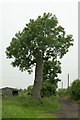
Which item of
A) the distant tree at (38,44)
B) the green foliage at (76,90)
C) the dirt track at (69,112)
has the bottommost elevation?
the dirt track at (69,112)

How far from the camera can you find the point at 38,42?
Answer: 36.5 metres

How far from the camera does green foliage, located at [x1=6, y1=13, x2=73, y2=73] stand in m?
36.4

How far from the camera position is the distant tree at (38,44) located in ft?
119

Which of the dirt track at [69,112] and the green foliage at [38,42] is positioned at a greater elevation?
the green foliage at [38,42]

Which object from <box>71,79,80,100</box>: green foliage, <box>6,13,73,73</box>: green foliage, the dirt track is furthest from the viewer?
<box>71,79,80,100</box>: green foliage

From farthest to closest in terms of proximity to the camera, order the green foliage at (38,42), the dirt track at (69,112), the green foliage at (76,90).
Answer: the green foliage at (76,90), the green foliage at (38,42), the dirt track at (69,112)

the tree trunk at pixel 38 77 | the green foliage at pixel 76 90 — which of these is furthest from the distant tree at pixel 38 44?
the green foliage at pixel 76 90

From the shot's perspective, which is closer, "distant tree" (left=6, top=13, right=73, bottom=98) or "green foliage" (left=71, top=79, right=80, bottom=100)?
"distant tree" (left=6, top=13, right=73, bottom=98)

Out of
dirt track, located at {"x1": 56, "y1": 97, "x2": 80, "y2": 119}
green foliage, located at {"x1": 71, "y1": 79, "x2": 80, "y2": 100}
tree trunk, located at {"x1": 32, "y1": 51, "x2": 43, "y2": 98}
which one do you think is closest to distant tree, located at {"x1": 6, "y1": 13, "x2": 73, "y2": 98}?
tree trunk, located at {"x1": 32, "y1": 51, "x2": 43, "y2": 98}

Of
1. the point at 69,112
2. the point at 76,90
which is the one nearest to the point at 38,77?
the point at 69,112

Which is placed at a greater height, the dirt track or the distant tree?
the distant tree

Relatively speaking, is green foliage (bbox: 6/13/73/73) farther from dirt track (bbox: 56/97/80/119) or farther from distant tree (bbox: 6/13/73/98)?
dirt track (bbox: 56/97/80/119)

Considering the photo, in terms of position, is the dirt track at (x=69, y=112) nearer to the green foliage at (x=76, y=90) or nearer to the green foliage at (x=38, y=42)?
the green foliage at (x=38, y=42)

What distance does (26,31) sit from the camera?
37.6 metres
